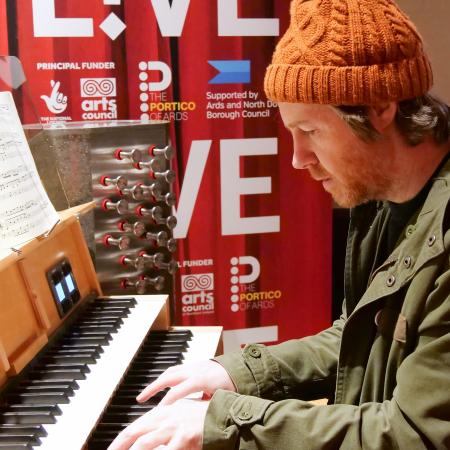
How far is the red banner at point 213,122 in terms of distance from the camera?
332 cm

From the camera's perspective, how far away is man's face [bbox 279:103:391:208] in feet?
5.13

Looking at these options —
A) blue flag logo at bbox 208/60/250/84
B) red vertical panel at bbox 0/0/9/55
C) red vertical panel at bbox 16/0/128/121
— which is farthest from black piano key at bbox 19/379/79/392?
blue flag logo at bbox 208/60/250/84

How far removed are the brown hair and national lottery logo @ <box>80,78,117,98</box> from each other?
2.04 metres

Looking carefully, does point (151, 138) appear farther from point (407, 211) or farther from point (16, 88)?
point (407, 211)

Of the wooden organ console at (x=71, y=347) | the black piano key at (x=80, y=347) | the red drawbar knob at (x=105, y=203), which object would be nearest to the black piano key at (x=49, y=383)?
the wooden organ console at (x=71, y=347)

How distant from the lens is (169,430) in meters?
1.39

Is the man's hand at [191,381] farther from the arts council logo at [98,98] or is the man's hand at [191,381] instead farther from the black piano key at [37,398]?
the arts council logo at [98,98]

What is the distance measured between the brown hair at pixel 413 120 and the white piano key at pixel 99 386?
879 mm

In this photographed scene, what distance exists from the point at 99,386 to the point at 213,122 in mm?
2029

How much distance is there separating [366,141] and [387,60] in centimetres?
19

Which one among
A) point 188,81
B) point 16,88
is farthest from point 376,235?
point 188,81

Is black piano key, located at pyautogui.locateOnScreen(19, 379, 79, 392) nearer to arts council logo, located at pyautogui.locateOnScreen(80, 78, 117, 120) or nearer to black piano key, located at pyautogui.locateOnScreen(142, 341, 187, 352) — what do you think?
black piano key, located at pyautogui.locateOnScreen(142, 341, 187, 352)

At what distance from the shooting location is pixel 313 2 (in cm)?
159

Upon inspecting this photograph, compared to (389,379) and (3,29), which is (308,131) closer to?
(389,379)
